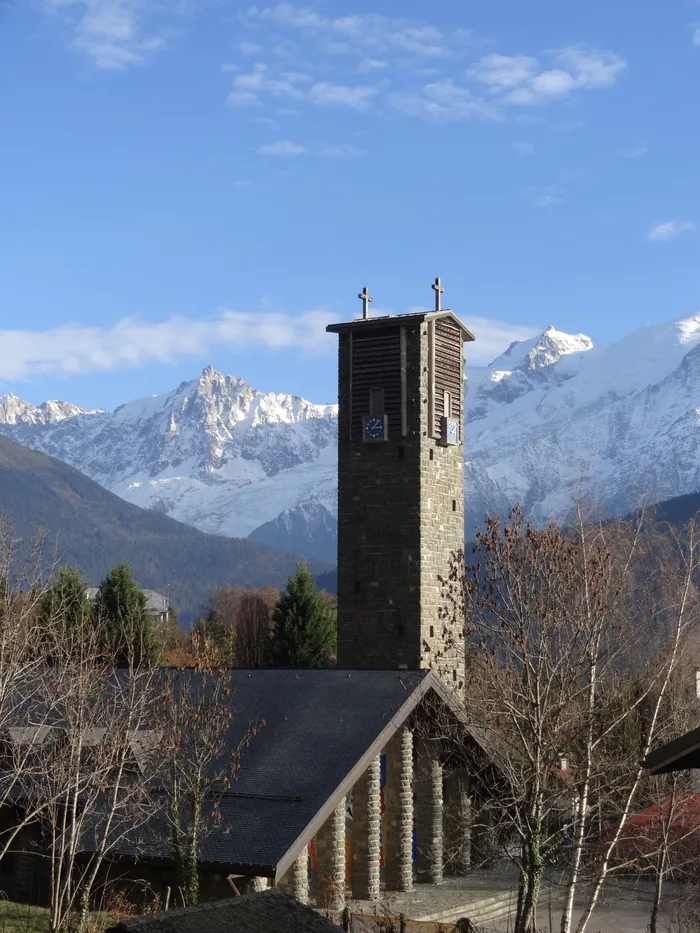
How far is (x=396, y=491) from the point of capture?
4153 centimetres

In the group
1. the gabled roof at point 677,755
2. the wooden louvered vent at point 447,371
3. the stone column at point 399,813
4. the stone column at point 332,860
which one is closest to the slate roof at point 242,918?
the gabled roof at point 677,755

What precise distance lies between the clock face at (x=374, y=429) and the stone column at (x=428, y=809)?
34.9 ft

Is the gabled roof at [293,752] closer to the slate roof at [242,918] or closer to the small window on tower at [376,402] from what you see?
the small window on tower at [376,402]

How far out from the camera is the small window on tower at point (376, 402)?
42094 millimetres

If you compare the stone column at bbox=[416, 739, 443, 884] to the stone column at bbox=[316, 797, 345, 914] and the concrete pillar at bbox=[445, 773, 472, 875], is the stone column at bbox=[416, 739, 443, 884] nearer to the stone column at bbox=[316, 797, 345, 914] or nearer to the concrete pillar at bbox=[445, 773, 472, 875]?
the concrete pillar at bbox=[445, 773, 472, 875]

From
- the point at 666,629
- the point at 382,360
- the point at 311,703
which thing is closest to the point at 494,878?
the point at 311,703

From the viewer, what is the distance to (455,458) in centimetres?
4356

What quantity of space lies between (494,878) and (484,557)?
44.3 ft

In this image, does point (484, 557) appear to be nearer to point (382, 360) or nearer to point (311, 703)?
point (311, 703)

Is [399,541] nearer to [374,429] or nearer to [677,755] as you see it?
[374,429]

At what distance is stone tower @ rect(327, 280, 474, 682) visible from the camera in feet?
134

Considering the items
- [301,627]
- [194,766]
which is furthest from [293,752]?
[301,627]

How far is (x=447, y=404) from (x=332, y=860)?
16.8 meters

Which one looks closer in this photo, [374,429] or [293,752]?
[293,752]
